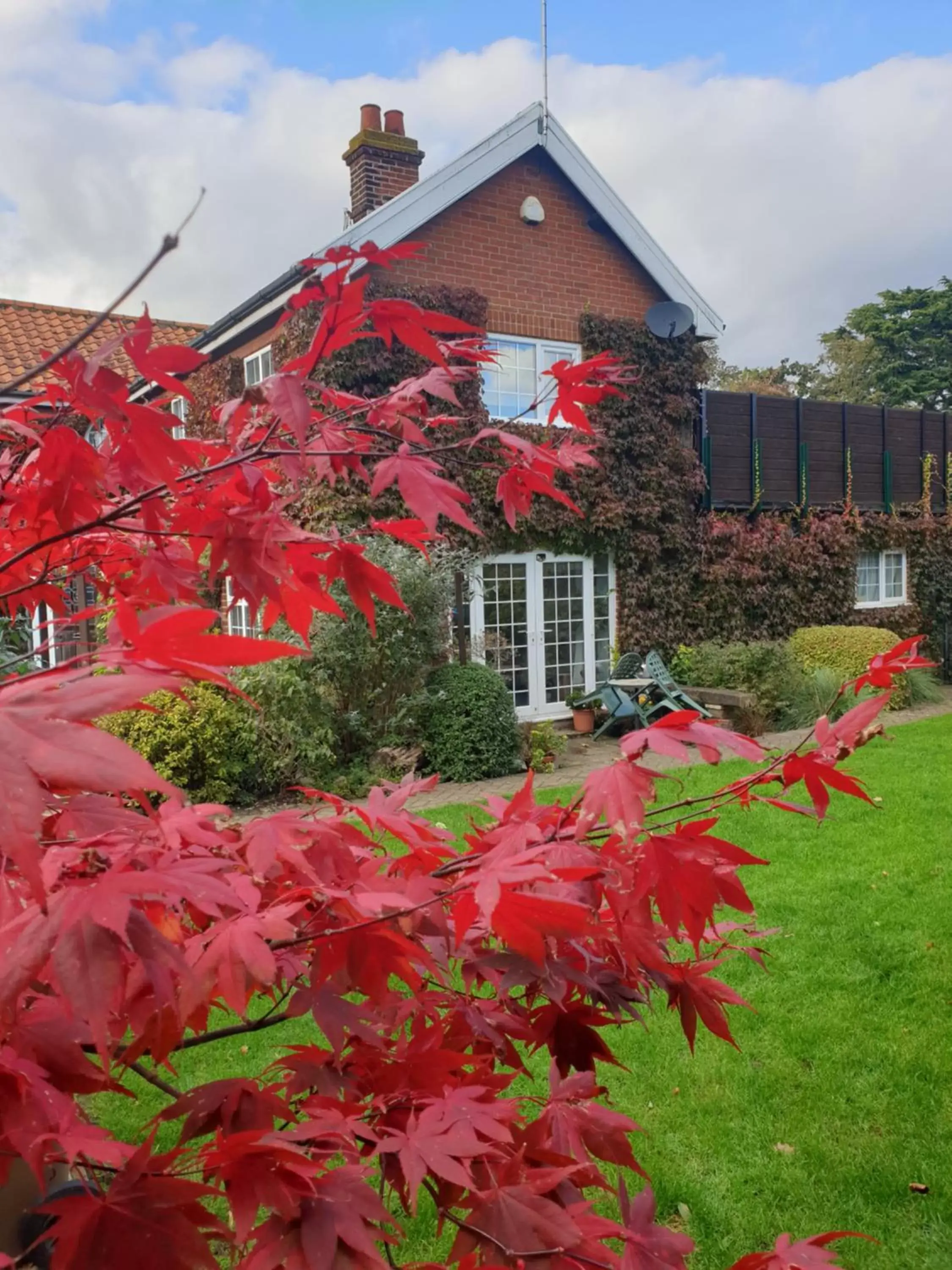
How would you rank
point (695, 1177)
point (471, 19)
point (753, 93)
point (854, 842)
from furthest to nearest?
point (753, 93)
point (854, 842)
point (471, 19)
point (695, 1177)

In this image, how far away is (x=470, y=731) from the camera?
8.39 metres

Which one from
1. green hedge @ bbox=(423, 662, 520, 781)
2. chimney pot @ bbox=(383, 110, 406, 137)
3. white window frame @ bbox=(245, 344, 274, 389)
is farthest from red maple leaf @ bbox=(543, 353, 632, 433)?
chimney pot @ bbox=(383, 110, 406, 137)

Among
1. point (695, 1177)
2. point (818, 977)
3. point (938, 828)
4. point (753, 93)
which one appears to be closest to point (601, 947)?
point (695, 1177)

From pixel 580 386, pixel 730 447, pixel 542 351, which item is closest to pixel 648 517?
pixel 730 447

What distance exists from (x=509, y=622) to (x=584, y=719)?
5.09 ft

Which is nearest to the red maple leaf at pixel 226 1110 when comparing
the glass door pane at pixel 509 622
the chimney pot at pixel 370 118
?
the glass door pane at pixel 509 622

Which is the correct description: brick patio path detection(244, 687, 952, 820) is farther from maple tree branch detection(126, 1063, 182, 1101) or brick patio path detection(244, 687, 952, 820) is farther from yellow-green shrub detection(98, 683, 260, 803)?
maple tree branch detection(126, 1063, 182, 1101)

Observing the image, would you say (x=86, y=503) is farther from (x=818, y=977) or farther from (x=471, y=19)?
(x=818, y=977)

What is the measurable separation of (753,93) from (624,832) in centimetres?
Result: 1449

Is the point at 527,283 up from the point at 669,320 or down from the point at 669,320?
up

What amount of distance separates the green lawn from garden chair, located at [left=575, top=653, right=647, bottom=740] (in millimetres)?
4751

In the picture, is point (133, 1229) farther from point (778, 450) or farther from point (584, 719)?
point (778, 450)

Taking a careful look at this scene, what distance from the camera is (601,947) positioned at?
148cm

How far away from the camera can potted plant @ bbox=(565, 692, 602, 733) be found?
11.1 meters
